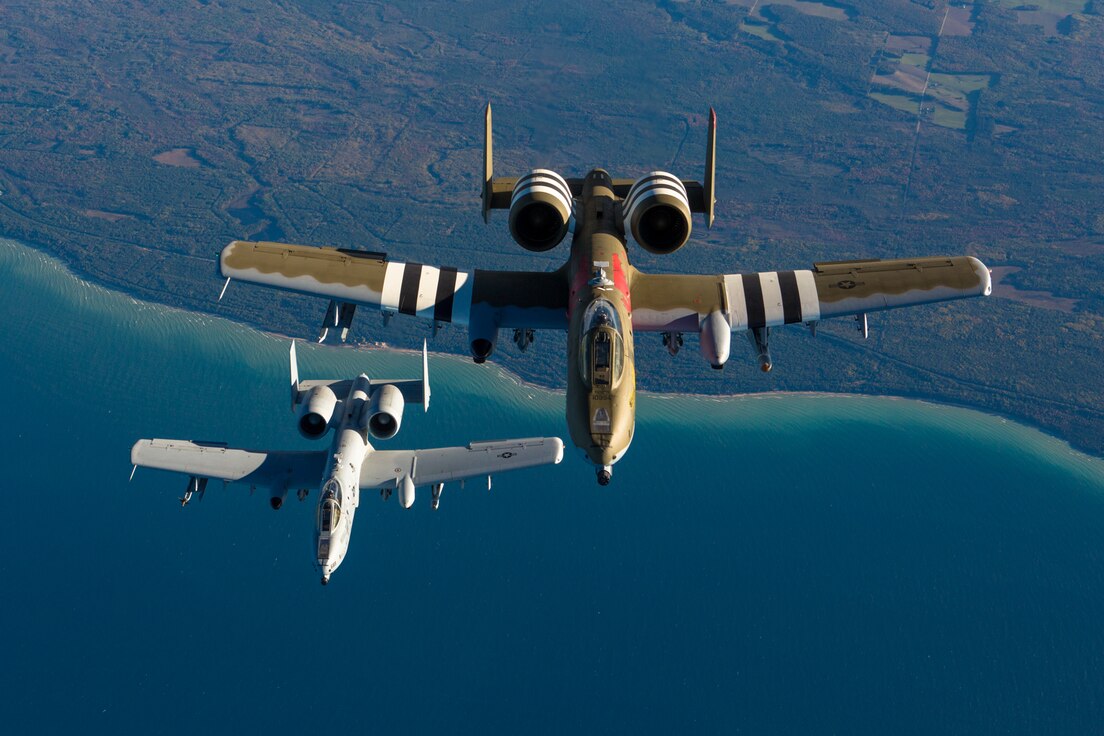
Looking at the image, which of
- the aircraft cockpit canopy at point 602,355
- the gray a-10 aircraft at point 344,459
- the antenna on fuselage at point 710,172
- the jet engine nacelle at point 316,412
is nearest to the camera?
the aircraft cockpit canopy at point 602,355

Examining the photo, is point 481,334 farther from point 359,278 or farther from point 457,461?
point 457,461

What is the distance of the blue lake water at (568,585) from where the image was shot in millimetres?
120250

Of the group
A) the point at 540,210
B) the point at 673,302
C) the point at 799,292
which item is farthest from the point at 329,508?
the point at 799,292

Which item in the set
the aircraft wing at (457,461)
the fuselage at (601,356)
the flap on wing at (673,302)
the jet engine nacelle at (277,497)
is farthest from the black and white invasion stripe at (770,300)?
the jet engine nacelle at (277,497)

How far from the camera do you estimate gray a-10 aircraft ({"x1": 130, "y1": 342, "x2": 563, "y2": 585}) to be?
65.0 m

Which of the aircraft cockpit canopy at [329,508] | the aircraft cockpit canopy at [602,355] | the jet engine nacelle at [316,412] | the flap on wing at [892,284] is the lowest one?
the aircraft cockpit canopy at [602,355]

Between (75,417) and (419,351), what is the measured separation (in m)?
54.5

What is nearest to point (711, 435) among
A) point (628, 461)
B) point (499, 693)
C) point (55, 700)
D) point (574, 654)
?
point (628, 461)

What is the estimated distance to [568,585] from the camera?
129750mm

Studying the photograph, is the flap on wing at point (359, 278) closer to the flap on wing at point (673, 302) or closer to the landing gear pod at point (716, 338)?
the flap on wing at point (673, 302)

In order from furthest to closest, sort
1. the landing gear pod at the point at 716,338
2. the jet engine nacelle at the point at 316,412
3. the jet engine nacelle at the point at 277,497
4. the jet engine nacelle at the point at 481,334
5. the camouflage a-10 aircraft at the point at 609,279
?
the jet engine nacelle at the point at 277,497
the jet engine nacelle at the point at 316,412
the camouflage a-10 aircraft at the point at 609,279
the jet engine nacelle at the point at 481,334
the landing gear pod at the point at 716,338

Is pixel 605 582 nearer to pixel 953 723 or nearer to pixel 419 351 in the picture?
pixel 953 723

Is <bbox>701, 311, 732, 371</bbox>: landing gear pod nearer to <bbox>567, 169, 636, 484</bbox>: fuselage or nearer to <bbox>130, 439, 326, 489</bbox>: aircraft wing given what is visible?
<bbox>567, 169, 636, 484</bbox>: fuselage

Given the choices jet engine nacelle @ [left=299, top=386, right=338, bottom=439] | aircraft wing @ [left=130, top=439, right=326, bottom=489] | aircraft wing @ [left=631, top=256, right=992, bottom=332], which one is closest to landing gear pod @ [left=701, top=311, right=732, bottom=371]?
aircraft wing @ [left=631, top=256, right=992, bottom=332]
